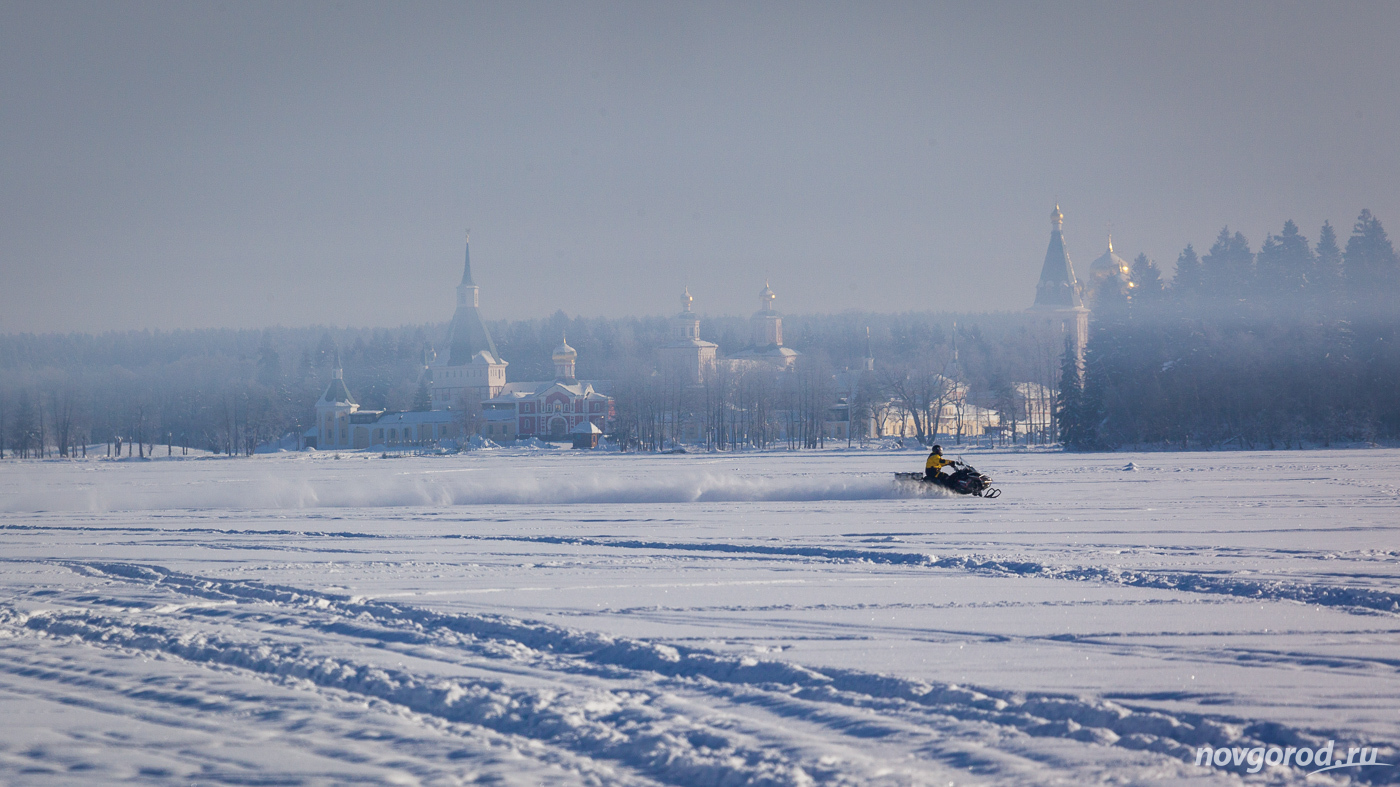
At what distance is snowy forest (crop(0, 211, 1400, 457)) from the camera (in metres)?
72.0

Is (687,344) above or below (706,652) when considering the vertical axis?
above

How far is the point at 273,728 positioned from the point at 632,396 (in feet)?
335

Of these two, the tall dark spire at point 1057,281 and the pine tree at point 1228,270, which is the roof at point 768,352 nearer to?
the tall dark spire at point 1057,281

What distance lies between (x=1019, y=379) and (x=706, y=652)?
113012 millimetres

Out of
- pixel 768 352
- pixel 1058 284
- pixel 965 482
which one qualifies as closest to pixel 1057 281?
pixel 1058 284

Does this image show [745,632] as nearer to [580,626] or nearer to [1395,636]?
[580,626]

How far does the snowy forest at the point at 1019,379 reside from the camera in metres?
72.0

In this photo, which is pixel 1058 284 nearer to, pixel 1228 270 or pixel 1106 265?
pixel 1106 265

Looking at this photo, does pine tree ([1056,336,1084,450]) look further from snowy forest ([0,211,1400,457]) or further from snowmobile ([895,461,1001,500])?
snowmobile ([895,461,1001,500])

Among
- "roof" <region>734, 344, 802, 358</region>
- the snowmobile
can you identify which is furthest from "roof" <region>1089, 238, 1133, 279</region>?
the snowmobile

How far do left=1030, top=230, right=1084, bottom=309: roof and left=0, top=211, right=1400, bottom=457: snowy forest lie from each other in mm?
6399

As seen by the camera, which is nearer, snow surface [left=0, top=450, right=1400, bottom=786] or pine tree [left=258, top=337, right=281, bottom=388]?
snow surface [left=0, top=450, right=1400, bottom=786]

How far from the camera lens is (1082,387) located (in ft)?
259

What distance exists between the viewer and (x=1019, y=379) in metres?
119
